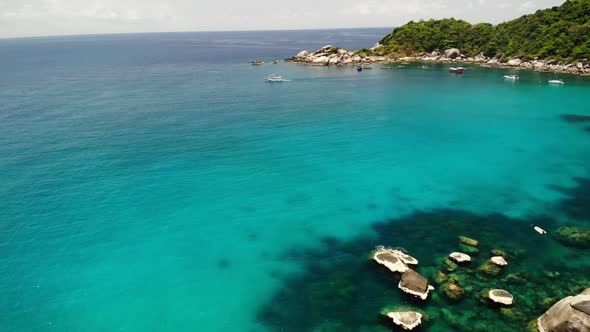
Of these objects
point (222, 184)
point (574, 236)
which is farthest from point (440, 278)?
point (222, 184)

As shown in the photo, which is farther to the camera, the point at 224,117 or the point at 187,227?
the point at 224,117

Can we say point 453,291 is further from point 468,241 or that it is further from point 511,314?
point 468,241

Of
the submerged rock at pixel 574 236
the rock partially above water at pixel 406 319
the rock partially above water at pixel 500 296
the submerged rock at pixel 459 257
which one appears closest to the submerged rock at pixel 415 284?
the rock partially above water at pixel 406 319

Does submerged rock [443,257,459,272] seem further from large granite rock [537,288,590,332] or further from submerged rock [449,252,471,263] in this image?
large granite rock [537,288,590,332]

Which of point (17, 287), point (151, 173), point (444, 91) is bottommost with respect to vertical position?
point (17, 287)

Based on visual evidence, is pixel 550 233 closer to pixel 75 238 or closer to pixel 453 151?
pixel 453 151

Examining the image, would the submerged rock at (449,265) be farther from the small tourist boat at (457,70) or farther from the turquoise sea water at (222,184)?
the small tourist boat at (457,70)

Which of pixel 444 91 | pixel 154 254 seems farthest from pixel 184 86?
pixel 154 254
